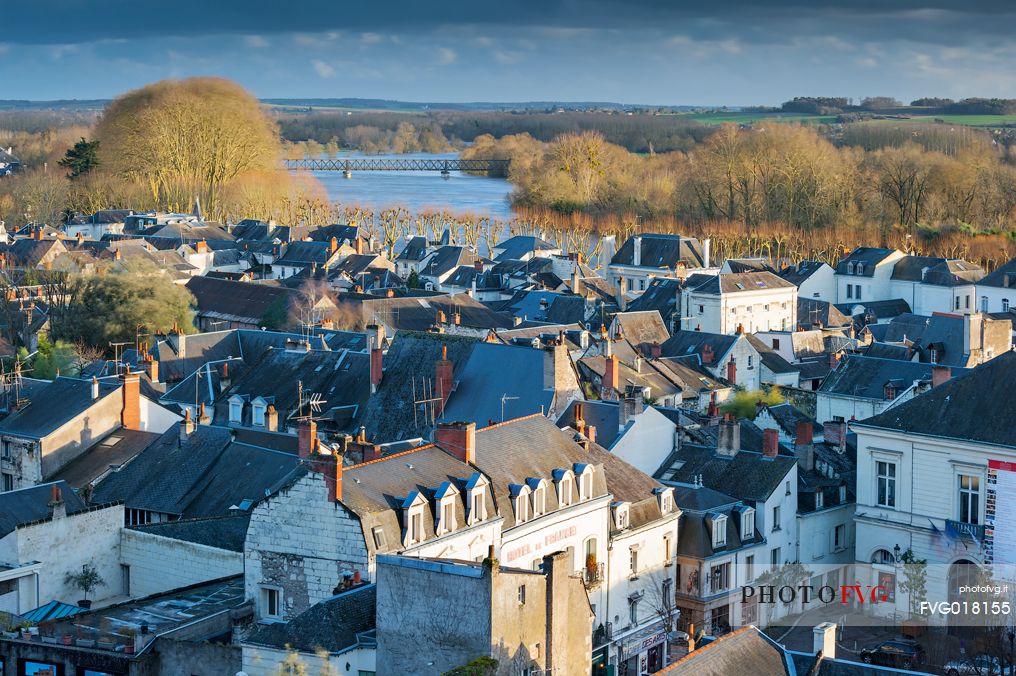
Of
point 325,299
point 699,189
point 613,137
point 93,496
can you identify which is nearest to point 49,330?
point 325,299

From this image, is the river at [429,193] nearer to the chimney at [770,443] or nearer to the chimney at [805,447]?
the chimney at [805,447]

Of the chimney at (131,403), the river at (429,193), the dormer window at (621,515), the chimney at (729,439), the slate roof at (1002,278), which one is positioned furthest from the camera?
the river at (429,193)

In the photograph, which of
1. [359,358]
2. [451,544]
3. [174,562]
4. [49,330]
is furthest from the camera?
[49,330]

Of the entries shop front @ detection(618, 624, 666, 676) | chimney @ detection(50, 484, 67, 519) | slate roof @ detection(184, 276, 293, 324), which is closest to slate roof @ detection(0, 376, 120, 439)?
chimney @ detection(50, 484, 67, 519)

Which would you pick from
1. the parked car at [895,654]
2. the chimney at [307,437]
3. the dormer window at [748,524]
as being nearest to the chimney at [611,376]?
the dormer window at [748,524]

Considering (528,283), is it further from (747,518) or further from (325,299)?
(747,518)

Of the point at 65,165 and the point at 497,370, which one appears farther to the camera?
the point at 65,165

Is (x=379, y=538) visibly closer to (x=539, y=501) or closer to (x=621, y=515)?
(x=539, y=501)
